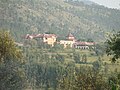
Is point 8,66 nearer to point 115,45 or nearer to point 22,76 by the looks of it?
point 22,76

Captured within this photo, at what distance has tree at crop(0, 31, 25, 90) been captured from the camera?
51.8m

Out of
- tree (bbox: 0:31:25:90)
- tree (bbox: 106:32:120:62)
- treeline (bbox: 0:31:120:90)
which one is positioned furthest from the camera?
tree (bbox: 0:31:25:90)

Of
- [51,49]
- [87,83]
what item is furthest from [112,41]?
[51,49]

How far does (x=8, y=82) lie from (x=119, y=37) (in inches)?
1229

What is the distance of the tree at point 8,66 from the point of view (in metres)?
51.8

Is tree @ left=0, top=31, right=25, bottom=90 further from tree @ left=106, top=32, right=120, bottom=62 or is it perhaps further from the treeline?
tree @ left=106, top=32, right=120, bottom=62

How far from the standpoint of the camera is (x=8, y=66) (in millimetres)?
54406

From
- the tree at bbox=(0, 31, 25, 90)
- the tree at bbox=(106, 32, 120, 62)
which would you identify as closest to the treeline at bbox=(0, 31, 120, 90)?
the tree at bbox=(0, 31, 25, 90)

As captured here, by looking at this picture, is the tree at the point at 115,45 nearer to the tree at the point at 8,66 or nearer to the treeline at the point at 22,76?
the treeline at the point at 22,76

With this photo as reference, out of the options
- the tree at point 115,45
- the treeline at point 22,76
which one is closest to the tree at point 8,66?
the treeline at point 22,76

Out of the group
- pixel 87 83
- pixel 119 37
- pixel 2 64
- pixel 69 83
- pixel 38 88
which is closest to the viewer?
pixel 119 37

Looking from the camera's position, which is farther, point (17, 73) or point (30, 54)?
point (30, 54)

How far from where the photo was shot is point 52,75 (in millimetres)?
115125

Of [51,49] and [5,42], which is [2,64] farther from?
[51,49]
